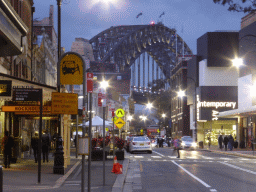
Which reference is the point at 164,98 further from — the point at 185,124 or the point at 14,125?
the point at 14,125

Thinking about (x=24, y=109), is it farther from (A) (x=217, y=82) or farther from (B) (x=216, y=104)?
(A) (x=217, y=82)

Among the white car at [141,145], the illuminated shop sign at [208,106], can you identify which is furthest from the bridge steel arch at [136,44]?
the white car at [141,145]

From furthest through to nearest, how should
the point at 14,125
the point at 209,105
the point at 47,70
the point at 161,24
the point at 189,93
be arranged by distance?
the point at 161,24 < the point at 189,93 < the point at 209,105 < the point at 47,70 < the point at 14,125

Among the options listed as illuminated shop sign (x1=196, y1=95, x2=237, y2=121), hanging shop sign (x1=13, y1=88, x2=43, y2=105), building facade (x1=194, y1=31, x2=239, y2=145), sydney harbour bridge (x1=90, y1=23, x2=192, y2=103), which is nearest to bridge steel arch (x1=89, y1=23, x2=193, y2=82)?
sydney harbour bridge (x1=90, y1=23, x2=192, y2=103)

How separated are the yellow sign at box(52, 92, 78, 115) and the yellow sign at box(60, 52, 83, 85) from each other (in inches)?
23.5

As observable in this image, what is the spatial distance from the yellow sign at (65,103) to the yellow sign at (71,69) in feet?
1.95

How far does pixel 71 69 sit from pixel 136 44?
131188mm

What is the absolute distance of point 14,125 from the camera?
30.4 metres

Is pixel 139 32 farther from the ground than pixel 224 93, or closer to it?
farther from the ground

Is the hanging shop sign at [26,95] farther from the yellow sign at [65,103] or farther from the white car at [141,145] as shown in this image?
the white car at [141,145]

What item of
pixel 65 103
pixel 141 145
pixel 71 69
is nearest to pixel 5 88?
pixel 65 103

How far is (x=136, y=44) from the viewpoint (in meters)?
143

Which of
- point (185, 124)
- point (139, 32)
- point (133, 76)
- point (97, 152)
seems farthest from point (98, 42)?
point (97, 152)

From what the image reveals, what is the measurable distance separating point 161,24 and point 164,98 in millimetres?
25362
